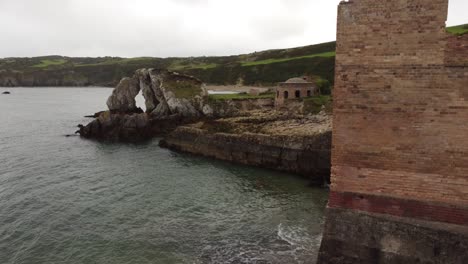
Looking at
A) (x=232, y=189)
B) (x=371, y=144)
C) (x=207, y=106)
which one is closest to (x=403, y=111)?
(x=371, y=144)

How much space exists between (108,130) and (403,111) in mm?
38026

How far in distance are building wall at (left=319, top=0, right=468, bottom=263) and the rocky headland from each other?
586 inches

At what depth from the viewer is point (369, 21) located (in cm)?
988

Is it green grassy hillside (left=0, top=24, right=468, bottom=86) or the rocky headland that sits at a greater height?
Answer: green grassy hillside (left=0, top=24, right=468, bottom=86)

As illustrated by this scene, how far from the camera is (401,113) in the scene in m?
9.96

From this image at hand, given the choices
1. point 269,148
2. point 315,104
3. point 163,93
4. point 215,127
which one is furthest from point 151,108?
point 269,148

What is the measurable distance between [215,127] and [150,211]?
654 inches

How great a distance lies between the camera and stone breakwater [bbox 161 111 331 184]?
27656 mm

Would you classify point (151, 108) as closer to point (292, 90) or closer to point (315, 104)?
point (292, 90)

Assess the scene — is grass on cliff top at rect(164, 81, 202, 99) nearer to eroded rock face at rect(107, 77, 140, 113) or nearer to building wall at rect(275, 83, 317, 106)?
eroded rock face at rect(107, 77, 140, 113)

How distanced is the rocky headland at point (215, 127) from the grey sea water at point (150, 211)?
1.63 m

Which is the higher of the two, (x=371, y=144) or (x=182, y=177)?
(x=371, y=144)

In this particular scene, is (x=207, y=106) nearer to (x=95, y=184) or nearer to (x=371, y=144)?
(x=95, y=184)

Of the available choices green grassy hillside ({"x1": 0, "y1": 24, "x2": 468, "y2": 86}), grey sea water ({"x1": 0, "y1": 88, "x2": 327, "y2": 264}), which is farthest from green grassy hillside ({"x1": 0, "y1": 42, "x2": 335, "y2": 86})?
grey sea water ({"x1": 0, "y1": 88, "x2": 327, "y2": 264})
